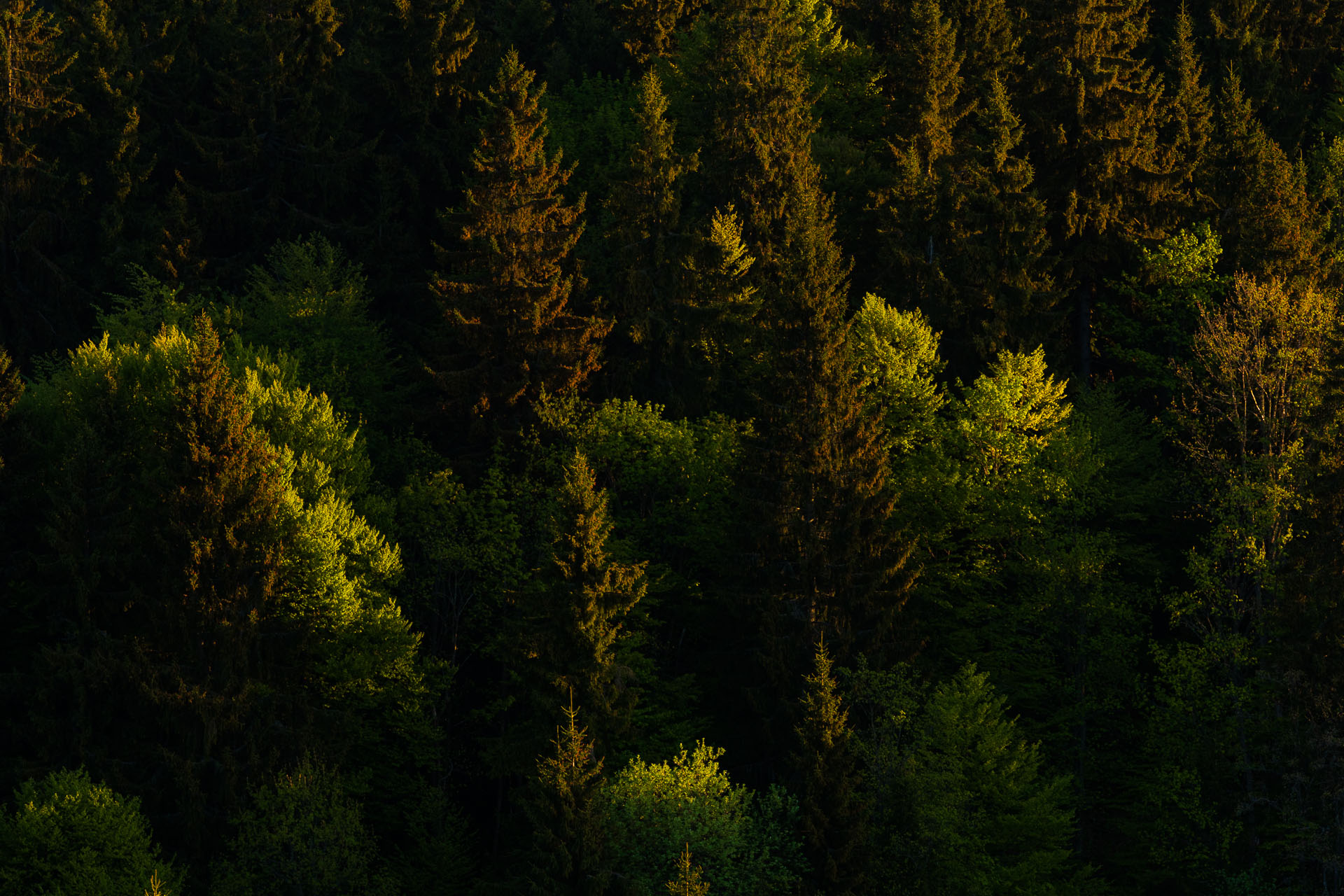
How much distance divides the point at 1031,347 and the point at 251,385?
2903 centimetres

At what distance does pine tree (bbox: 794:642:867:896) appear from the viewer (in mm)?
53438

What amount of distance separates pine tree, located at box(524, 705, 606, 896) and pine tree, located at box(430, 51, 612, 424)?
1753 centimetres

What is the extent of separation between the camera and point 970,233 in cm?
6975

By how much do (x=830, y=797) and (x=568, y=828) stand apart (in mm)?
7947

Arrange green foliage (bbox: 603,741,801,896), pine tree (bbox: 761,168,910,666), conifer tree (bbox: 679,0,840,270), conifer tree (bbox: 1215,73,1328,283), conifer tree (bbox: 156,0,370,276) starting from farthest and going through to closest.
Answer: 1. conifer tree (bbox: 156,0,370,276)
2. conifer tree (bbox: 679,0,840,270)
3. conifer tree (bbox: 1215,73,1328,283)
4. pine tree (bbox: 761,168,910,666)
5. green foliage (bbox: 603,741,801,896)

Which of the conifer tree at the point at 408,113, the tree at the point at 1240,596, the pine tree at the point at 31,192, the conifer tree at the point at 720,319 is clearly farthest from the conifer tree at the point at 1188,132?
the pine tree at the point at 31,192

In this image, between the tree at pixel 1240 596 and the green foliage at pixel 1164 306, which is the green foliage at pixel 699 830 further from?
the green foliage at pixel 1164 306

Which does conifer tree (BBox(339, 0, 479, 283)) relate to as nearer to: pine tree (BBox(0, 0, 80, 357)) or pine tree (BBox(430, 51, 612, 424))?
pine tree (BBox(430, 51, 612, 424))

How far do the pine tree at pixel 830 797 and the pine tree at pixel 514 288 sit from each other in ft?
60.8

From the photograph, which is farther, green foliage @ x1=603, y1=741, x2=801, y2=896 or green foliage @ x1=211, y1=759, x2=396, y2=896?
green foliage @ x1=211, y1=759, x2=396, y2=896

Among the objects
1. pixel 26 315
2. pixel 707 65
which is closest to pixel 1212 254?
pixel 707 65

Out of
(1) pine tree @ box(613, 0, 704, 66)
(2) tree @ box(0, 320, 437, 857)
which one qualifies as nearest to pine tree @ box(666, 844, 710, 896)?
(2) tree @ box(0, 320, 437, 857)

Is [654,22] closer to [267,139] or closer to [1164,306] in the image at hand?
[267,139]

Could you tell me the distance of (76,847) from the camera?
53.1 metres
